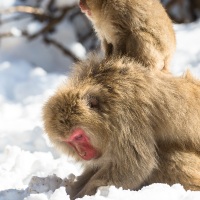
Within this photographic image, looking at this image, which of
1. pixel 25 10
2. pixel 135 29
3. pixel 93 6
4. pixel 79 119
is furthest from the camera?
pixel 25 10

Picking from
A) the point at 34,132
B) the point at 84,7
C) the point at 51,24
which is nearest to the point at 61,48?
the point at 51,24

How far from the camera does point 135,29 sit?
11.8 ft

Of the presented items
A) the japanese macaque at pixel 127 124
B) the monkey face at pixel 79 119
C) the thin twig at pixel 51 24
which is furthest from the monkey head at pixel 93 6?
the thin twig at pixel 51 24

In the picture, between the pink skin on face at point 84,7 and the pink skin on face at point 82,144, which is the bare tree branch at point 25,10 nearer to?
the pink skin on face at point 84,7

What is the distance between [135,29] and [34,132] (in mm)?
1592

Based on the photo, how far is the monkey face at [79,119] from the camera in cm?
321

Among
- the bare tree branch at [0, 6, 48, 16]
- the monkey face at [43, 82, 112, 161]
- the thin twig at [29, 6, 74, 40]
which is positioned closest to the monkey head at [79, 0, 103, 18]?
the monkey face at [43, 82, 112, 161]

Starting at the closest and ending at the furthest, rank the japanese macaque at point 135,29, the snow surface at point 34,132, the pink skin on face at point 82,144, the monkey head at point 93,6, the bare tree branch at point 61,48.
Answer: the snow surface at point 34,132
the pink skin on face at point 82,144
the japanese macaque at point 135,29
the monkey head at point 93,6
the bare tree branch at point 61,48

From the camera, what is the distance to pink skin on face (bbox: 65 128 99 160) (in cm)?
322

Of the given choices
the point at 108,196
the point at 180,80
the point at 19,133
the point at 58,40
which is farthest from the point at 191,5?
the point at 108,196

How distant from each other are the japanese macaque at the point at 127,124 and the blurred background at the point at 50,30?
3.53 m

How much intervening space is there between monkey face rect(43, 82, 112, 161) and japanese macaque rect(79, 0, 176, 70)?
1.15 ft

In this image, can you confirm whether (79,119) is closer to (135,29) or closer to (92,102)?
(92,102)

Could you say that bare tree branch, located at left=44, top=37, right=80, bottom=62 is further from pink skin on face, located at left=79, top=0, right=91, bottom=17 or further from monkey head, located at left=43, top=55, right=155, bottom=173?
monkey head, located at left=43, top=55, right=155, bottom=173
